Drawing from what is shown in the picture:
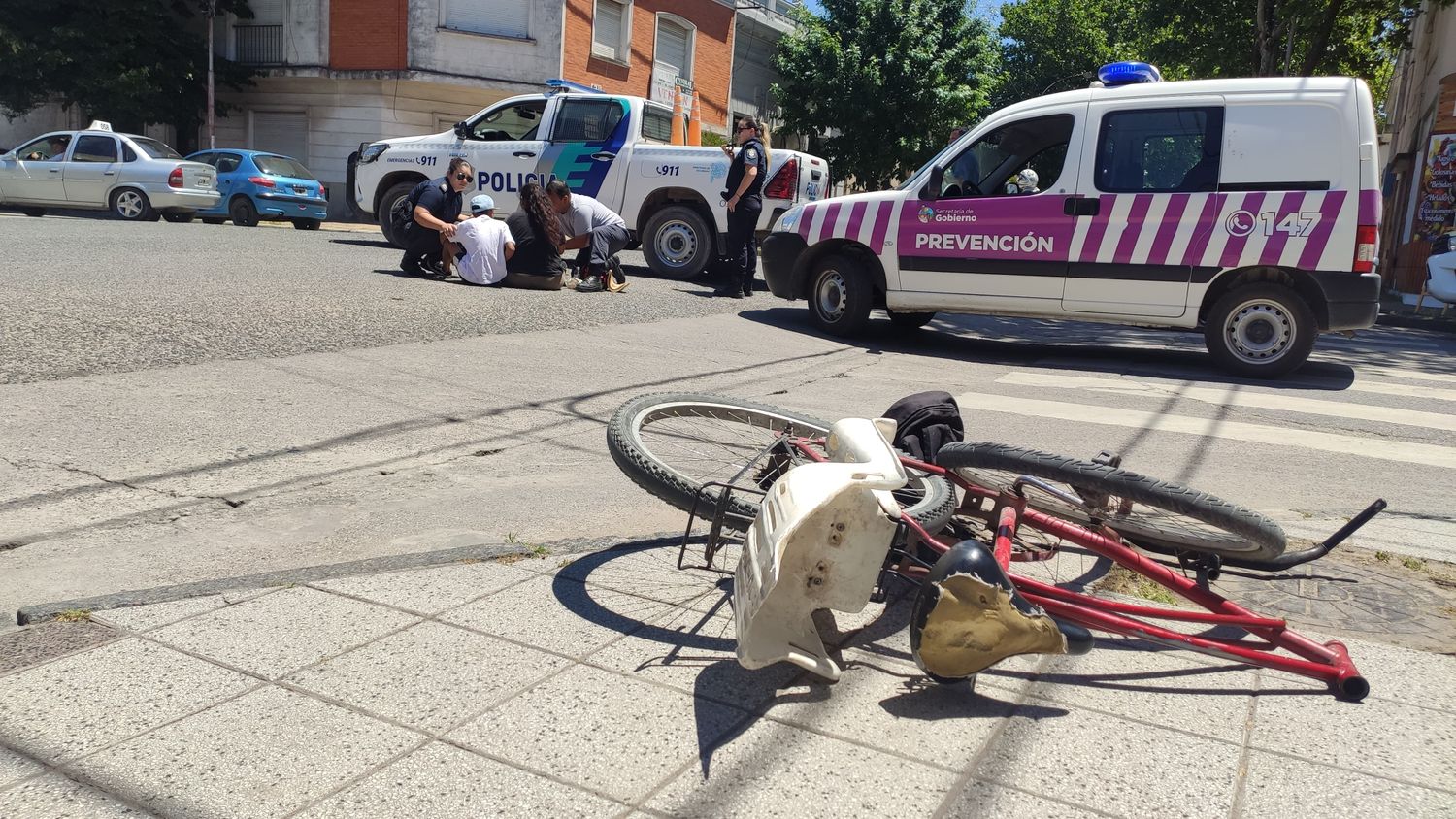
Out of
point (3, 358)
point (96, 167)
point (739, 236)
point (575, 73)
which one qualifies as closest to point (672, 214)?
point (739, 236)

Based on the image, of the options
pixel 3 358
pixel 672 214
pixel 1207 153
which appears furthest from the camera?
pixel 672 214

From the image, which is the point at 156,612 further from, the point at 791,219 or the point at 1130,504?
the point at 791,219

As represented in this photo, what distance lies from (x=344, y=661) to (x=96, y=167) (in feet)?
64.3

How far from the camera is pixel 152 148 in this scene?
19578 mm

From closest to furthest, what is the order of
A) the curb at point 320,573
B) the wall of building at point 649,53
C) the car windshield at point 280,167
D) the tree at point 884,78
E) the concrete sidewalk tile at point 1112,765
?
the concrete sidewalk tile at point 1112,765 < the curb at point 320,573 < the car windshield at point 280,167 < the wall of building at point 649,53 < the tree at point 884,78

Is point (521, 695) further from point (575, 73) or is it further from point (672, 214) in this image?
point (575, 73)

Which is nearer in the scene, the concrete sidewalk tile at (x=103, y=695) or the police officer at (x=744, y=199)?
the concrete sidewalk tile at (x=103, y=695)

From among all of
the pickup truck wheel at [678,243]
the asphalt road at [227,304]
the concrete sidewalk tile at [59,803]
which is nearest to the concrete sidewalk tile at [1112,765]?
the concrete sidewalk tile at [59,803]

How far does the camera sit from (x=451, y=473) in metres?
4.74

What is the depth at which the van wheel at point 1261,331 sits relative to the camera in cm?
838

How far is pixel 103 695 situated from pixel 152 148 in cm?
1969

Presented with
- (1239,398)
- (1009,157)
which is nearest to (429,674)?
(1239,398)

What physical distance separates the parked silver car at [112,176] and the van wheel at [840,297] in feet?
43.7

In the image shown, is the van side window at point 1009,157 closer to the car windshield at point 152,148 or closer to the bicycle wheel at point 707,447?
the bicycle wheel at point 707,447
